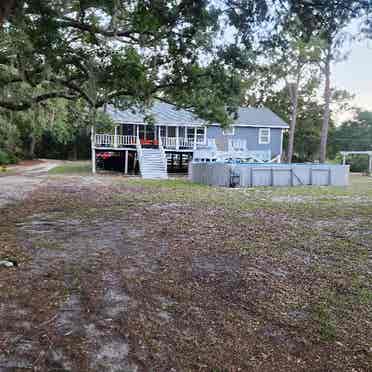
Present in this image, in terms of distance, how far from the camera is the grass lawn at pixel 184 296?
235cm

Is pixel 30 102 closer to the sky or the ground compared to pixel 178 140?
closer to the sky

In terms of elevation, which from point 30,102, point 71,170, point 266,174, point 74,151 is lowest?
point 71,170

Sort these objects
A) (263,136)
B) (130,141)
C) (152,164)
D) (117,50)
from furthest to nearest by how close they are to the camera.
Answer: (263,136) → (130,141) → (152,164) → (117,50)

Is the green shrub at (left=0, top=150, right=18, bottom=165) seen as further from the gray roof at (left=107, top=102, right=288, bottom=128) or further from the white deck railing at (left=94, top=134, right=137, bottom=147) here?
the gray roof at (left=107, top=102, right=288, bottom=128)

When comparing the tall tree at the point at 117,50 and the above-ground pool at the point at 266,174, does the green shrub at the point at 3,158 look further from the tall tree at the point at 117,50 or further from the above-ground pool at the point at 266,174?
the tall tree at the point at 117,50

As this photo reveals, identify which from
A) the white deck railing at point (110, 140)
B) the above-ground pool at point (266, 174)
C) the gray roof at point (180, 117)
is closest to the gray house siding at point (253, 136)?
the gray roof at point (180, 117)

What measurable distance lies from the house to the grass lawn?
43.4ft

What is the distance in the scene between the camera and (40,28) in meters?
6.04

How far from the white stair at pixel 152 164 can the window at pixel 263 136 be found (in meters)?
8.57

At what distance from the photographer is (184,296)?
10.8 feet

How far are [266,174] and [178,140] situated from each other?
777 cm

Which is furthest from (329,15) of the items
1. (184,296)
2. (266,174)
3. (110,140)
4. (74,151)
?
(74,151)

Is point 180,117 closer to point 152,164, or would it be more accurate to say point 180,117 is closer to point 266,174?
point 152,164

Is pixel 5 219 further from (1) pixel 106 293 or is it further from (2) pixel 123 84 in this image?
(1) pixel 106 293
